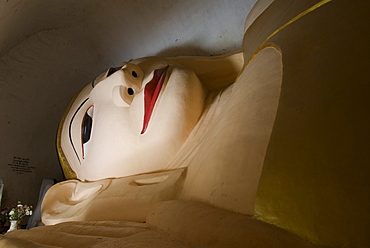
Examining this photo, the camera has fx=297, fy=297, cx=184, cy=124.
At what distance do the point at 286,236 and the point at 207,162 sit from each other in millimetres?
523

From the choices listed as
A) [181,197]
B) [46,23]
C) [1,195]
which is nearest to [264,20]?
[181,197]

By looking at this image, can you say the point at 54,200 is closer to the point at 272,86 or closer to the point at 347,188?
the point at 272,86

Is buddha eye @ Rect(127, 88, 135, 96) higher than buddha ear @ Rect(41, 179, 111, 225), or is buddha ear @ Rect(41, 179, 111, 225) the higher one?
buddha eye @ Rect(127, 88, 135, 96)

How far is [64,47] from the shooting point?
3.87 m

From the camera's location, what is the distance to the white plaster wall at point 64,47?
301 centimetres

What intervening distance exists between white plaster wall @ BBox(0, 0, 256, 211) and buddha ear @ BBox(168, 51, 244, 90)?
519mm

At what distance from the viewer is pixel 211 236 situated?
81 cm

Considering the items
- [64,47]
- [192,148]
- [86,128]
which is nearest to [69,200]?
[86,128]

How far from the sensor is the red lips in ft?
6.44

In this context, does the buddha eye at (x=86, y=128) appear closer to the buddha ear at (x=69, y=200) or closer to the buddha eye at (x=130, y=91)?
the buddha ear at (x=69, y=200)

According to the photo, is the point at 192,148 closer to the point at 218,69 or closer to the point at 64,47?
the point at 218,69

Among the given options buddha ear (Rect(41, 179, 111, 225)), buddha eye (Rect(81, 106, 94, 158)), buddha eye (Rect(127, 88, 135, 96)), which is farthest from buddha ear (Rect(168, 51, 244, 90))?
buddha ear (Rect(41, 179, 111, 225))

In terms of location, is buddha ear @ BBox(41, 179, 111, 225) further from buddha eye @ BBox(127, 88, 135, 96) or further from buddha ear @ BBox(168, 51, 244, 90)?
buddha ear @ BBox(168, 51, 244, 90)

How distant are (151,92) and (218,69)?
27.4 inches
